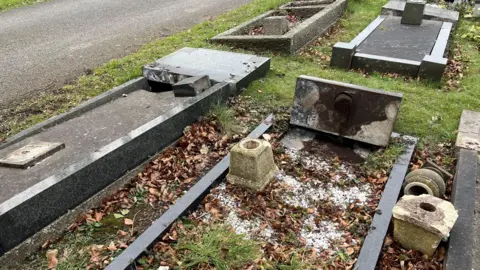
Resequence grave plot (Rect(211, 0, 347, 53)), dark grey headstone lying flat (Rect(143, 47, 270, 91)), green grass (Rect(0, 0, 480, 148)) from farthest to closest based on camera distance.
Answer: grave plot (Rect(211, 0, 347, 53)) → dark grey headstone lying flat (Rect(143, 47, 270, 91)) → green grass (Rect(0, 0, 480, 148))

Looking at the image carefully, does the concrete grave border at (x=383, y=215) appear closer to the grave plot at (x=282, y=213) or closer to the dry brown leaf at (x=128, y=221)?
the grave plot at (x=282, y=213)

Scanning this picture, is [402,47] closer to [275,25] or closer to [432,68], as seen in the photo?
[432,68]

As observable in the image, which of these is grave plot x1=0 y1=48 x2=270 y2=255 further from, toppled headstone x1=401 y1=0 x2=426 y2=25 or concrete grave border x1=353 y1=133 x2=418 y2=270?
toppled headstone x1=401 y1=0 x2=426 y2=25

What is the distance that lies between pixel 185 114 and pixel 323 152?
1.59 metres

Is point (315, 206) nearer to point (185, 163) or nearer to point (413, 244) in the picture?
point (413, 244)

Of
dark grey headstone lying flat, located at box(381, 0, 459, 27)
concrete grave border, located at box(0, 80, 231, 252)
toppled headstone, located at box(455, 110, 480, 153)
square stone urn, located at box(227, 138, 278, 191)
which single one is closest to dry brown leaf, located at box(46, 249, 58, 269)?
concrete grave border, located at box(0, 80, 231, 252)

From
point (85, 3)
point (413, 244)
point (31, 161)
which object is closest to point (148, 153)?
point (31, 161)

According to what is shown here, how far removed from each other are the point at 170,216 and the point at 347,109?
2144mm

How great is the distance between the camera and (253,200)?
134 inches

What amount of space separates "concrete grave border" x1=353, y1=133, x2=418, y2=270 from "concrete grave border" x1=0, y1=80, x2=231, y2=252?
2254 millimetres

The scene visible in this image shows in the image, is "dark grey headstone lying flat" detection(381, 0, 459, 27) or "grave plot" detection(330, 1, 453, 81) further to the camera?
"dark grey headstone lying flat" detection(381, 0, 459, 27)

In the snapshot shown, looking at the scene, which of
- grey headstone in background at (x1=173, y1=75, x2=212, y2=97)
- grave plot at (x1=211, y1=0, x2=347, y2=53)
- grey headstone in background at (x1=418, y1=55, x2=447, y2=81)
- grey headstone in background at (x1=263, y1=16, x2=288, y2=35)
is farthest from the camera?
grey headstone in background at (x1=263, y1=16, x2=288, y2=35)

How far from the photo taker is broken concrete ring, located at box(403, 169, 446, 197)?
3.26 m

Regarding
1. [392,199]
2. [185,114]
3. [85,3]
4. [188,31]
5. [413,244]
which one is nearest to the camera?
[413,244]
